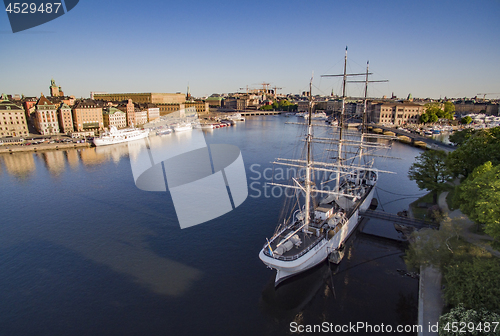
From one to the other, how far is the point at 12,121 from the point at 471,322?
312 feet

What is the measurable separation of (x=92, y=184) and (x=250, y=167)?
940 inches

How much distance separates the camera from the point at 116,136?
77938mm

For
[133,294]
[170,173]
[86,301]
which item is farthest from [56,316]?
[170,173]

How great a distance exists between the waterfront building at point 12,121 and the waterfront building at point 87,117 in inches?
478

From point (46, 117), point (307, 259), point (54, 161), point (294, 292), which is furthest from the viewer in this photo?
point (46, 117)

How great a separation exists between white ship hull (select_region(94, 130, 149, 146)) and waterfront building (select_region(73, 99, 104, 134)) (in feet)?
35.1

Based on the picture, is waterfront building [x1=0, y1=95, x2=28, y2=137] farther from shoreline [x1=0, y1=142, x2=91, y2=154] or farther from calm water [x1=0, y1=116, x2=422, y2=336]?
calm water [x1=0, y1=116, x2=422, y2=336]

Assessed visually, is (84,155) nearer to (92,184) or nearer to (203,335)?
(92,184)

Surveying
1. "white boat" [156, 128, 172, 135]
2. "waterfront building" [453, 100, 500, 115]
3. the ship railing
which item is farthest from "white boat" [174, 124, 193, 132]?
"waterfront building" [453, 100, 500, 115]

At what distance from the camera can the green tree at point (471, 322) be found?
12.6 metres

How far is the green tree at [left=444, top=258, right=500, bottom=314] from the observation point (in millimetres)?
13570

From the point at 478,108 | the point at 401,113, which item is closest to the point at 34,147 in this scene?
the point at 401,113

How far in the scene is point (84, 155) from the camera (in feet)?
206

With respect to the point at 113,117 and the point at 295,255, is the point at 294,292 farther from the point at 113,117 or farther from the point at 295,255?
the point at 113,117
